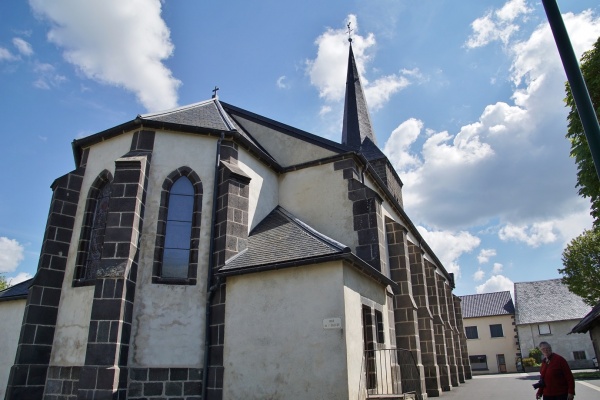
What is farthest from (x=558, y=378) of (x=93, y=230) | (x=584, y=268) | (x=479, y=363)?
(x=479, y=363)

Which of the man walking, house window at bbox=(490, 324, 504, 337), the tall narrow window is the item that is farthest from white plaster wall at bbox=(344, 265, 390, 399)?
house window at bbox=(490, 324, 504, 337)

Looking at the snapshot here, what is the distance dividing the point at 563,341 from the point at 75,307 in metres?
44.6

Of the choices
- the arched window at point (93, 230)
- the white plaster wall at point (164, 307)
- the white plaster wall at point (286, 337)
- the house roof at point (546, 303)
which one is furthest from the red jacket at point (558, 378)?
the house roof at point (546, 303)

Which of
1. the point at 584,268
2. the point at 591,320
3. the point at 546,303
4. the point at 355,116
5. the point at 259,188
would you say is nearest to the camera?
the point at 259,188

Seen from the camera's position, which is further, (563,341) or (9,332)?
(563,341)

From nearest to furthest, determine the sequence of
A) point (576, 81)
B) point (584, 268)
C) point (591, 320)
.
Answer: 1. point (576, 81)
2. point (591, 320)
3. point (584, 268)

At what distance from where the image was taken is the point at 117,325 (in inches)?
→ 377

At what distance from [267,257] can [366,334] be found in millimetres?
3256

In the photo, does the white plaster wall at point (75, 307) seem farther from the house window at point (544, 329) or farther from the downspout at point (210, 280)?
the house window at point (544, 329)

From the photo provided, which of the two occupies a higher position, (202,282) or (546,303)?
(546,303)

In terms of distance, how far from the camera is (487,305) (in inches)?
1885

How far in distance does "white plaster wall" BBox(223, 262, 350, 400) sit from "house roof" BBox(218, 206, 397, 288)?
28 centimetres

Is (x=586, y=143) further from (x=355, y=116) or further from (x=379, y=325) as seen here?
(x=355, y=116)

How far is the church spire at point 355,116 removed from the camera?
2431 centimetres
